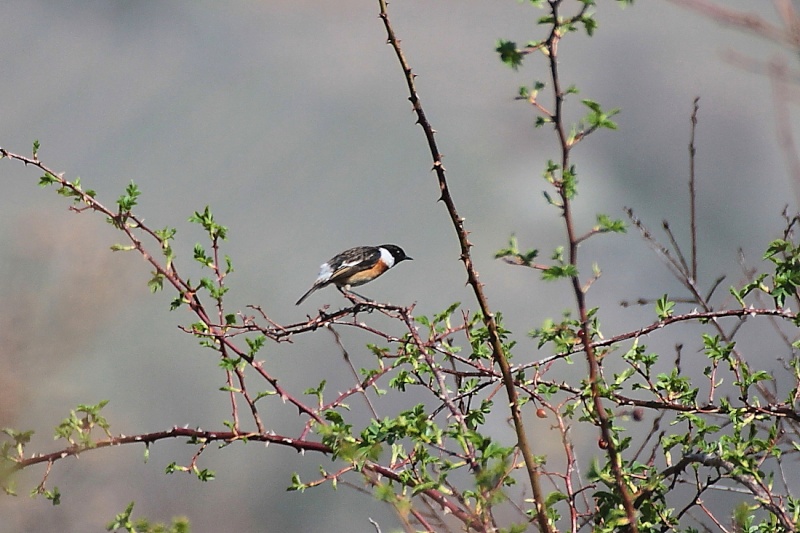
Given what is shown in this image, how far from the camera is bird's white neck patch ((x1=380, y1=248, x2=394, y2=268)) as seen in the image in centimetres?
750

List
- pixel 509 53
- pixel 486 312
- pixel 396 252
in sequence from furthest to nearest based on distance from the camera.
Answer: pixel 396 252 → pixel 486 312 → pixel 509 53

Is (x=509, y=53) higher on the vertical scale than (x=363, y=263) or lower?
lower

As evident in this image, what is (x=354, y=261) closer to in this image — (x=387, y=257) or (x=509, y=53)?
(x=387, y=257)

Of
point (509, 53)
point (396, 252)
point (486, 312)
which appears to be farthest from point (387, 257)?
point (509, 53)

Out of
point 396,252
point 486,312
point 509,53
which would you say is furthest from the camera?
point 396,252

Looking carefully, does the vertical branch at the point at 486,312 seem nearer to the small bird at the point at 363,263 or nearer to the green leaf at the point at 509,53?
the green leaf at the point at 509,53

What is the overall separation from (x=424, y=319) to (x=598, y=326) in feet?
1.66

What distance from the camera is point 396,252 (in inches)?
293

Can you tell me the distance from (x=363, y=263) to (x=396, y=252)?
0.28 meters

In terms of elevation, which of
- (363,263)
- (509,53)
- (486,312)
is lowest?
(486,312)

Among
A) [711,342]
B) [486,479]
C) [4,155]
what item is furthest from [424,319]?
[4,155]

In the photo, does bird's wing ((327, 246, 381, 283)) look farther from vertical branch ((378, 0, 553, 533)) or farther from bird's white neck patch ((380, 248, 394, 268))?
vertical branch ((378, 0, 553, 533))

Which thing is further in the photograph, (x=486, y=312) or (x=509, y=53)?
(x=486, y=312)

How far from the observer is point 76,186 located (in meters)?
2.89
